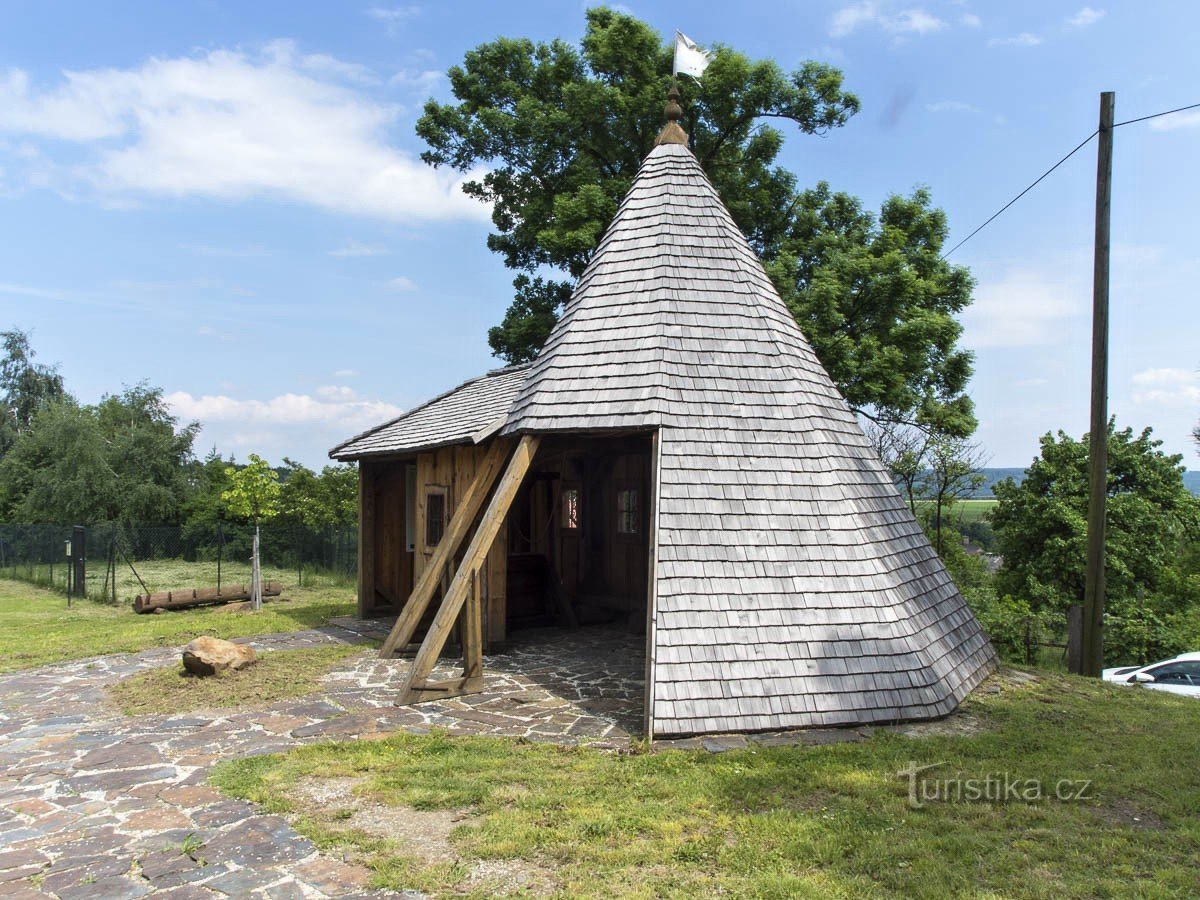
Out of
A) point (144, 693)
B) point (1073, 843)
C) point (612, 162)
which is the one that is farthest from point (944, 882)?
point (612, 162)

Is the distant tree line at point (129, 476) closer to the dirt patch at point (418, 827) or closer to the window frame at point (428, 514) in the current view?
the window frame at point (428, 514)

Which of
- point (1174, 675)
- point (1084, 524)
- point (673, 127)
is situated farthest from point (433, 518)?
point (1084, 524)

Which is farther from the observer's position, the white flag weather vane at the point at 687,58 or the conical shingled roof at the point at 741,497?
the white flag weather vane at the point at 687,58

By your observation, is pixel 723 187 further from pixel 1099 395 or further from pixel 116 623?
→ pixel 116 623

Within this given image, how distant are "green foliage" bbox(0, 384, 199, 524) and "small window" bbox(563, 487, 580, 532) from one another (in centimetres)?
2233

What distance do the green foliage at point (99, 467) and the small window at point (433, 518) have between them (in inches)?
854

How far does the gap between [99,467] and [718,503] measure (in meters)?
27.1

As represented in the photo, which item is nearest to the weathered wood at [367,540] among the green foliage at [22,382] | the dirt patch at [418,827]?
the dirt patch at [418,827]

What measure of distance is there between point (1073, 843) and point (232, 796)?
4985 mm

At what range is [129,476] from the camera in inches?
1101

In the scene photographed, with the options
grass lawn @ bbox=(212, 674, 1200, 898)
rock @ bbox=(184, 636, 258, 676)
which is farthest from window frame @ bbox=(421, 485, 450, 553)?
grass lawn @ bbox=(212, 674, 1200, 898)

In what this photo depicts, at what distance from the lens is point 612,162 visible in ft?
60.2

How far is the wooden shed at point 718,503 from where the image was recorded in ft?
20.0

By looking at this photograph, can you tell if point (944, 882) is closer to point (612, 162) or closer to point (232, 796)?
point (232, 796)
